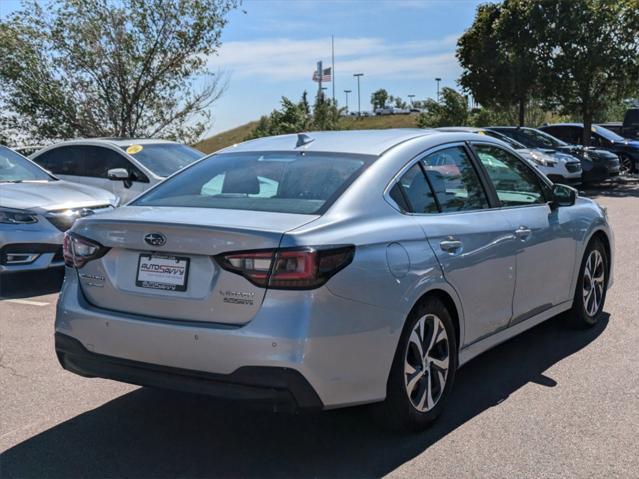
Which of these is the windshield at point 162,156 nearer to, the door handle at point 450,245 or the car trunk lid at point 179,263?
the car trunk lid at point 179,263

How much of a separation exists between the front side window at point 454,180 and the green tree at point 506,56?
17590mm

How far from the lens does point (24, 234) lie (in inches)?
299

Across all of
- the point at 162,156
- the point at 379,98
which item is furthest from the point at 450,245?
the point at 379,98

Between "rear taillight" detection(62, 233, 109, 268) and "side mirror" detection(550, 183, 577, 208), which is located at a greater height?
"side mirror" detection(550, 183, 577, 208)

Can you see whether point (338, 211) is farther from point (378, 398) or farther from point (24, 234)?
point (24, 234)

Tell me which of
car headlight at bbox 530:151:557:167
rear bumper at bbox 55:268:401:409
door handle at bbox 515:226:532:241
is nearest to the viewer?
rear bumper at bbox 55:268:401:409

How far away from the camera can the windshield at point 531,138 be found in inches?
723

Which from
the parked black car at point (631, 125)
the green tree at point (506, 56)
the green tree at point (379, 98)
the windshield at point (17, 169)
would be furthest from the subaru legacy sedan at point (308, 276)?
the green tree at point (379, 98)

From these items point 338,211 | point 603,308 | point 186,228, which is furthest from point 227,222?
point 603,308

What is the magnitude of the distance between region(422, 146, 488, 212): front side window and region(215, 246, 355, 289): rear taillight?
1.24 meters

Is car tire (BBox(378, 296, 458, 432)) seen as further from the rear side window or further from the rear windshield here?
the rear windshield

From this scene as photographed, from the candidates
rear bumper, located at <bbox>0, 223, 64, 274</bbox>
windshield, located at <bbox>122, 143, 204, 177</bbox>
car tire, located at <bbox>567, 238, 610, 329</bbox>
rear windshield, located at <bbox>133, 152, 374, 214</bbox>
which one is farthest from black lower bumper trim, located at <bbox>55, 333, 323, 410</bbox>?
windshield, located at <bbox>122, 143, 204, 177</bbox>

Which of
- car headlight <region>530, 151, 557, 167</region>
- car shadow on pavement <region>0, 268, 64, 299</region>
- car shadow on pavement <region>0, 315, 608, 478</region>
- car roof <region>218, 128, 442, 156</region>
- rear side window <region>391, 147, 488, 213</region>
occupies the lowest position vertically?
car shadow on pavement <region>0, 268, 64, 299</region>

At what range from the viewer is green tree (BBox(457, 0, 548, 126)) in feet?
69.1
